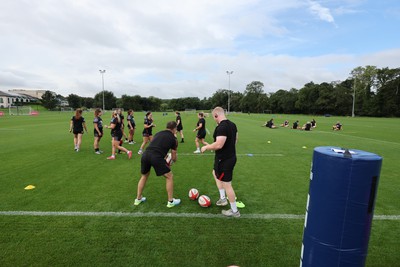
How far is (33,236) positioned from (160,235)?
6.93 feet

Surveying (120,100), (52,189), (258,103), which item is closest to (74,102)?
(120,100)

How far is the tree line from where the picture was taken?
7088 cm

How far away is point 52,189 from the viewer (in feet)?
20.6

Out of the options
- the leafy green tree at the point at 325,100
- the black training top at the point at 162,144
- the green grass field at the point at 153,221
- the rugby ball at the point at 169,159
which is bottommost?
the green grass field at the point at 153,221

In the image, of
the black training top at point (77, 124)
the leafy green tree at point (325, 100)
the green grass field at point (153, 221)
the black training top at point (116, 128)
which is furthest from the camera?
the leafy green tree at point (325, 100)

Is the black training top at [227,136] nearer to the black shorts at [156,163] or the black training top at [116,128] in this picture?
the black shorts at [156,163]

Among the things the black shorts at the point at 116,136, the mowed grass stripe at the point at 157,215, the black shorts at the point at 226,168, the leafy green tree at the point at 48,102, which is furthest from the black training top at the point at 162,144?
the leafy green tree at the point at 48,102

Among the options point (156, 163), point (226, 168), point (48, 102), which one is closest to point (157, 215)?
point (156, 163)

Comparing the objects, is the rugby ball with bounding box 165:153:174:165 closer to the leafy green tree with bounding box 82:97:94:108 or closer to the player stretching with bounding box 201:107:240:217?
the player stretching with bounding box 201:107:240:217

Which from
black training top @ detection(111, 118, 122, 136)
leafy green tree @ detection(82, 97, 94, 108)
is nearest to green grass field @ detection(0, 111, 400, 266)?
black training top @ detection(111, 118, 122, 136)

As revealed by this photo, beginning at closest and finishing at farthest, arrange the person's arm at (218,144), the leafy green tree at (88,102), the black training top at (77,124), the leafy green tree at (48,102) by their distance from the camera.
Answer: the person's arm at (218,144) → the black training top at (77,124) → the leafy green tree at (48,102) → the leafy green tree at (88,102)

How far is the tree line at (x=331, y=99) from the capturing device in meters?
70.9

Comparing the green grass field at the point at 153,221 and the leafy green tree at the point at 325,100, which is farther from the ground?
the leafy green tree at the point at 325,100

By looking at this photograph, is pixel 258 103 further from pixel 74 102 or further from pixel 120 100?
pixel 74 102
